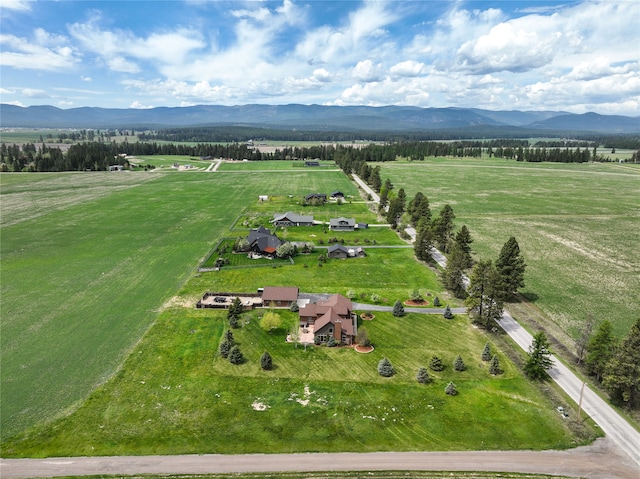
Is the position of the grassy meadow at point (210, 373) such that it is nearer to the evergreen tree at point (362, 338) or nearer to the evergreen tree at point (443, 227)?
the evergreen tree at point (362, 338)

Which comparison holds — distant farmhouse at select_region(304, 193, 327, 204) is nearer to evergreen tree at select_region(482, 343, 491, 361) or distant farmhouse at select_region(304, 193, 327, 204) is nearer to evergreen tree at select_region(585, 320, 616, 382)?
evergreen tree at select_region(482, 343, 491, 361)

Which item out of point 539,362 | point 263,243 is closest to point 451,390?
point 539,362

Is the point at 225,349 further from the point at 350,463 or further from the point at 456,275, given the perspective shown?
the point at 456,275

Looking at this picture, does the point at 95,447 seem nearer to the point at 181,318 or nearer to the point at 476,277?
the point at 181,318

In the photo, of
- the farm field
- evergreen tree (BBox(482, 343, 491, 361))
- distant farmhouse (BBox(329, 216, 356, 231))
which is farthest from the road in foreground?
distant farmhouse (BBox(329, 216, 356, 231))

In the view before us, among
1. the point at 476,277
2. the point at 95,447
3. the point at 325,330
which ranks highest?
the point at 476,277

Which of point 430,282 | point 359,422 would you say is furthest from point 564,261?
point 359,422

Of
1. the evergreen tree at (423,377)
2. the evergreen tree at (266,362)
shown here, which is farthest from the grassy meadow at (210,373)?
the evergreen tree at (423,377)
